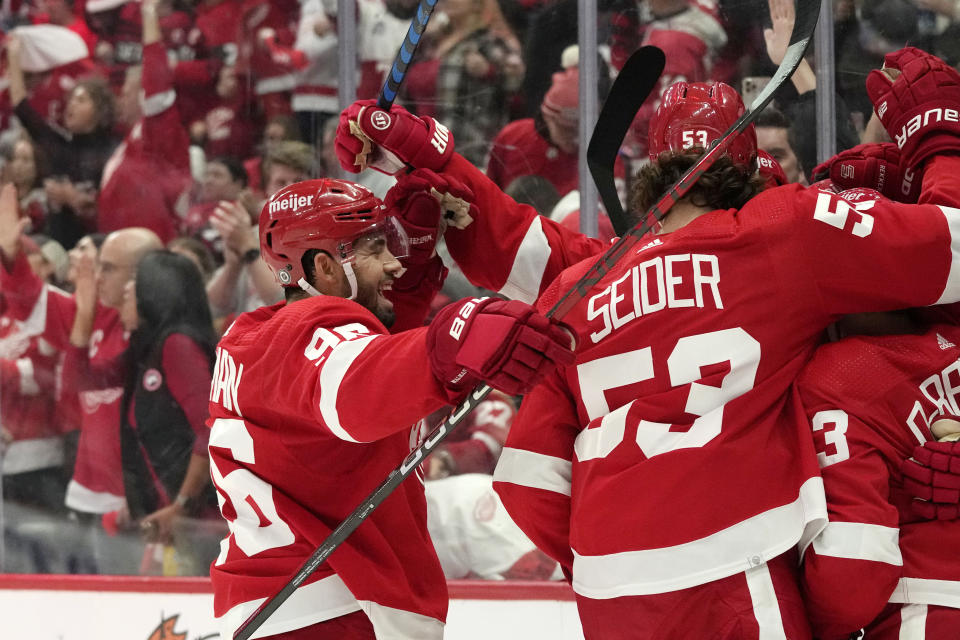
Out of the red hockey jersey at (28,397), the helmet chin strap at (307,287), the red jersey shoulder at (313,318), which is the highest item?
the red jersey shoulder at (313,318)

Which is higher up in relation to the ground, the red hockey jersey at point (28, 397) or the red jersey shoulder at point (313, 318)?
the red jersey shoulder at point (313, 318)

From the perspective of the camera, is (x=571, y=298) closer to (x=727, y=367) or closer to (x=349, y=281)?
(x=727, y=367)

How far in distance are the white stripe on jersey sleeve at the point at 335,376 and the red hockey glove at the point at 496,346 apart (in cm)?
15

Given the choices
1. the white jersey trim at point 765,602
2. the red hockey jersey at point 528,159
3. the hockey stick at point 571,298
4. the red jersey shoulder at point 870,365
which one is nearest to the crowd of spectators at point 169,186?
the red hockey jersey at point 528,159

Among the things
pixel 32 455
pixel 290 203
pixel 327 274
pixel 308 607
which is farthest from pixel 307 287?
pixel 32 455

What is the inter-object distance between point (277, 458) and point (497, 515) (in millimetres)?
1661

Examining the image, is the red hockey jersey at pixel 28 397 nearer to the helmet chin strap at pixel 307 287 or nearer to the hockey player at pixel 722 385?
the helmet chin strap at pixel 307 287

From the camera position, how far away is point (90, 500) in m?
4.06

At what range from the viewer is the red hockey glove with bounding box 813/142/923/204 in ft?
6.08

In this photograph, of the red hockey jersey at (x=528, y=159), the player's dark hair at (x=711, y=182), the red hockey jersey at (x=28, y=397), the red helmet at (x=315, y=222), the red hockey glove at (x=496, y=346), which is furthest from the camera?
the red hockey jersey at (x=28, y=397)

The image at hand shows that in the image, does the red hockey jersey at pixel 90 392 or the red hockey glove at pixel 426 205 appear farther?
the red hockey jersey at pixel 90 392

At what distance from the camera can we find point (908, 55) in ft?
6.04

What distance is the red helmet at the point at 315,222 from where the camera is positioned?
2.01m

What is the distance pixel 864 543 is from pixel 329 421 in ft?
2.53
